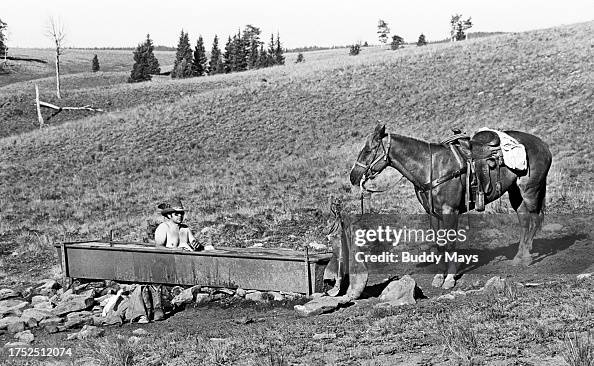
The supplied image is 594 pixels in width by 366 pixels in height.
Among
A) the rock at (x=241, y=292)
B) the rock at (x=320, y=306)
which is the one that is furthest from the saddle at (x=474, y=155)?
the rock at (x=241, y=292)

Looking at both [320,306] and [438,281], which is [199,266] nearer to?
[320,306]

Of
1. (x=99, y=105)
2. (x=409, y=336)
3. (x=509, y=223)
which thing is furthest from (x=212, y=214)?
(x=99, y=105)

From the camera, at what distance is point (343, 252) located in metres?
10.7

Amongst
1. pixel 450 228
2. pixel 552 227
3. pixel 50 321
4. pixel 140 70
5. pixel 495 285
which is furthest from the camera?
pixel 140 70

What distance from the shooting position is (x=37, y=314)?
11055 mm

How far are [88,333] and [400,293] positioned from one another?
437cm

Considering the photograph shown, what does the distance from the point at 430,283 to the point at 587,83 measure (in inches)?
1009

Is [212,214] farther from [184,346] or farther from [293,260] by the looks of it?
[184,346]

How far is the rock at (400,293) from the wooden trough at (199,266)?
126 centimetres

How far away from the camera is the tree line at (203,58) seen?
9069 cm

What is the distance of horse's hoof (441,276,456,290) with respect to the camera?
434 inches

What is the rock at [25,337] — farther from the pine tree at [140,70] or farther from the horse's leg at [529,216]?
the pine tree at [140,70]

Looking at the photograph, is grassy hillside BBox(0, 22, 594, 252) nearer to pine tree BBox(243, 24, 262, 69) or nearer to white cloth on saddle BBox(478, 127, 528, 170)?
white cloth on saddle BBox(478, 127, 528, 170)

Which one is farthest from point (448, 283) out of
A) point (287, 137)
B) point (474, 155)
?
point (287, 137)
